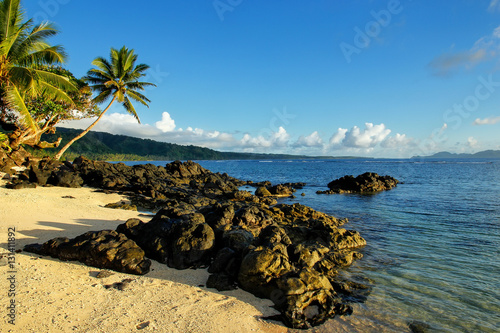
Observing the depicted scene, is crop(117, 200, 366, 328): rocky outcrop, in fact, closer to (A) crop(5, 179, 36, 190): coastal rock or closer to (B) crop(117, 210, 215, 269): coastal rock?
(B) crop(117, 210, 215, 269): coastal rock

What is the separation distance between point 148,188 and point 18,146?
637 inches

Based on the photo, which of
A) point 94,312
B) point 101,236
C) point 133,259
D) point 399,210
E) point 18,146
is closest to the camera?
point 94,312

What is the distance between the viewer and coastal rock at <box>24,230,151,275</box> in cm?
862

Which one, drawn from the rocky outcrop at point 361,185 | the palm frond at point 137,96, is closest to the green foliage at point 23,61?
the palm frond at point 137,96

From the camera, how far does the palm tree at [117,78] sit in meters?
35.4

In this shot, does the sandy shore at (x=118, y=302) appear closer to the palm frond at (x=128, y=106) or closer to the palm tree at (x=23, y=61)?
the palm tree at (x=23, y=61)

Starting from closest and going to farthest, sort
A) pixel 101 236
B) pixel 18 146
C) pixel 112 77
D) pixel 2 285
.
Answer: pixel 2 285 < pixel 101 236 < pixel 18 146 < pixel 112 77

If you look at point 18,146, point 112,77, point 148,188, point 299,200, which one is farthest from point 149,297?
point 112,77

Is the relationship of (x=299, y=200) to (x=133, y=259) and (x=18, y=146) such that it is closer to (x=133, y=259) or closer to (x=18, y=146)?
(x=133, y=259)

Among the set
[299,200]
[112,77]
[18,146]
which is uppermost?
[112,77]

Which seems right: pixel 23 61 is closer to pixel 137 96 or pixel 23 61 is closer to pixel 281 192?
pixel 137 96

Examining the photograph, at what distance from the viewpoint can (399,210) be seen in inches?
955

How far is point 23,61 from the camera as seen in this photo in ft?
71.7

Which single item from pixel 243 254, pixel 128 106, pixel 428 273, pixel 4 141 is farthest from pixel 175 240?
pixel 128 106
